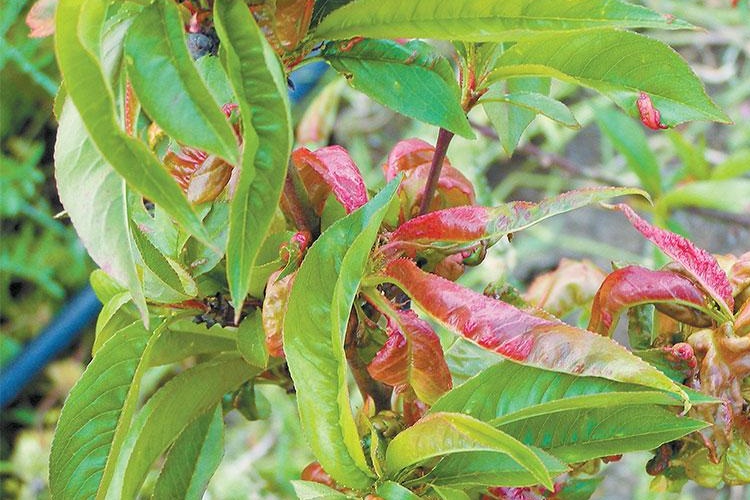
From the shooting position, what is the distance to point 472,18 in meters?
0.39

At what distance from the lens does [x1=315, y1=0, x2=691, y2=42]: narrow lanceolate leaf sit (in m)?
0.38

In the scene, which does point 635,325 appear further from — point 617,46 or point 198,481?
point 198,481

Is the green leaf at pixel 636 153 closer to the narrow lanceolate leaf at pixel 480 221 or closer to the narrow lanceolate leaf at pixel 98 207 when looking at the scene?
the narrow lanceolate leaf at pixel 480 221

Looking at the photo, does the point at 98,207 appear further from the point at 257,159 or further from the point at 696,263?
the point at 696,263

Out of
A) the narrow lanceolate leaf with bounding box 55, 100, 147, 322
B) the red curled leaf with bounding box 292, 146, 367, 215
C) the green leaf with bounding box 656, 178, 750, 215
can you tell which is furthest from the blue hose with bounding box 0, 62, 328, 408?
the narrow lanceolate leaf with bounding box 55, 100, 147, 322

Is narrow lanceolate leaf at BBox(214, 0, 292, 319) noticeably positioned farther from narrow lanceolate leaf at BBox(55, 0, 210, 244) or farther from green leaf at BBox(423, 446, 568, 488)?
green leaf at BBox(423, 446, 568, 488)

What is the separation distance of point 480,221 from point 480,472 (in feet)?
0.39

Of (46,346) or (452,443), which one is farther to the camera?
(46,346)

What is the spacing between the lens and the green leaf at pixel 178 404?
48 centimetres

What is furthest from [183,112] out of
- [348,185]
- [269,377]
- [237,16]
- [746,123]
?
[746,123]

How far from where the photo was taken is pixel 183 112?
315mm

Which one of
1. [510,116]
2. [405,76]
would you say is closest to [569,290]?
[510,116]

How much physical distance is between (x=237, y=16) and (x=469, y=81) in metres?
0.17

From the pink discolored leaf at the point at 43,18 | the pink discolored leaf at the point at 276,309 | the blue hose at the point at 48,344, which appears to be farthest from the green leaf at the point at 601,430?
the blue hose at the point at 48,344
